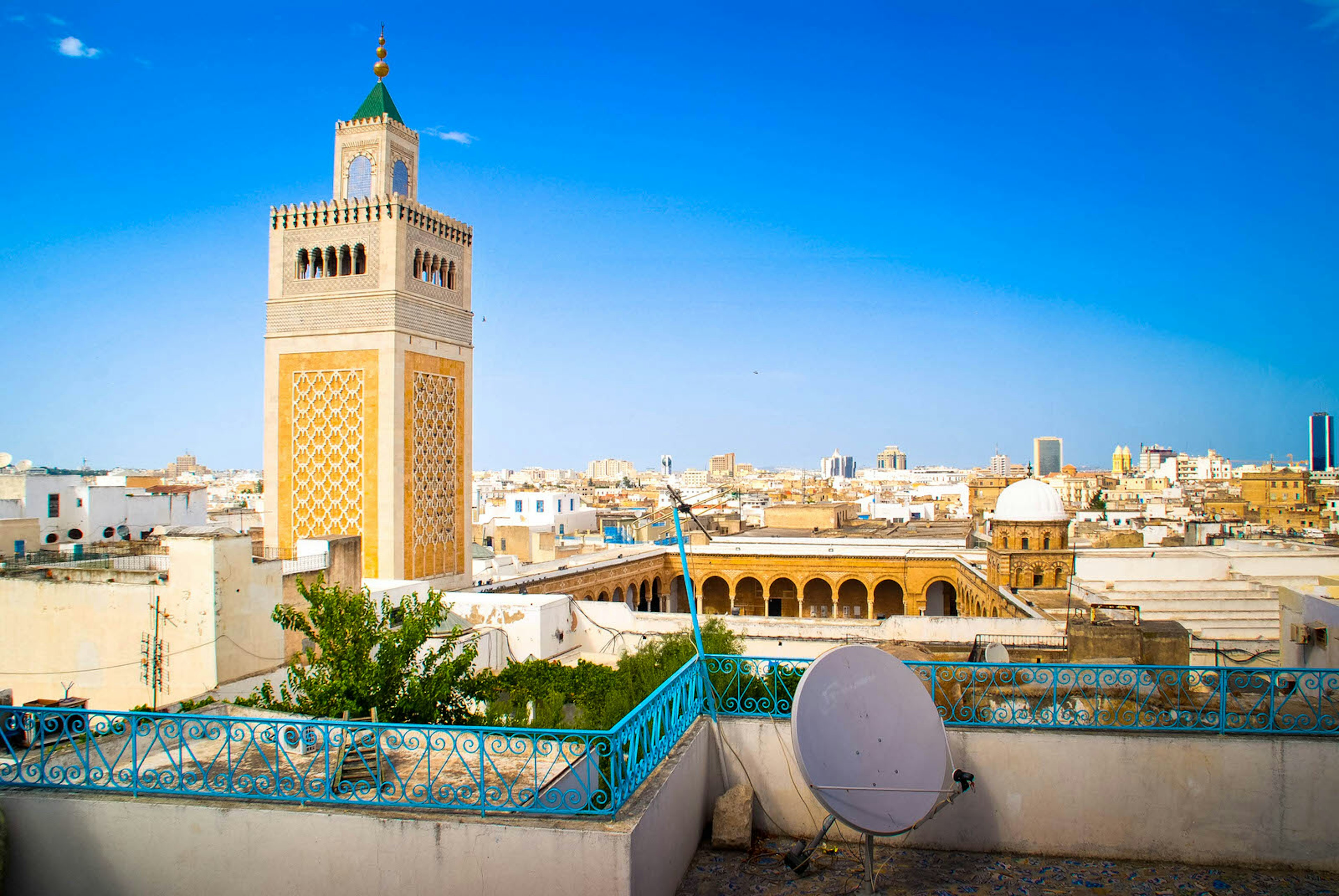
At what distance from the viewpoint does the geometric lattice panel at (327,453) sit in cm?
1586

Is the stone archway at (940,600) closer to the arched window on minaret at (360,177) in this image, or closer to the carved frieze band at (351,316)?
the carved frieze band at (351,316)

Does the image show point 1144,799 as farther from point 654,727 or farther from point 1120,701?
point 654,727

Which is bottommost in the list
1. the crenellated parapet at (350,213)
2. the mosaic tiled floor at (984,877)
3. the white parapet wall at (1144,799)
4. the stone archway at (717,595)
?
the stone archway at (717,595)

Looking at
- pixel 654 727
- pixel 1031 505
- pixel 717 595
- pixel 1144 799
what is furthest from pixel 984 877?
pixel 717 595

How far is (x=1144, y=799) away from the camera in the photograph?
511 cm

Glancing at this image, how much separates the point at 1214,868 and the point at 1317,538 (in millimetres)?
36209

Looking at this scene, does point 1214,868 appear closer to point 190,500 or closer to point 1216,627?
point 1216,627

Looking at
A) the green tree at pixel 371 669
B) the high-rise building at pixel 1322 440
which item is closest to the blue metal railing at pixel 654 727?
the green tree at pixel 371 669

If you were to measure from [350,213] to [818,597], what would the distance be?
69.6 feet

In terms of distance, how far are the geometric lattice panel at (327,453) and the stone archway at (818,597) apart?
62.4ft

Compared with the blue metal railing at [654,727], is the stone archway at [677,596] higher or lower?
lower

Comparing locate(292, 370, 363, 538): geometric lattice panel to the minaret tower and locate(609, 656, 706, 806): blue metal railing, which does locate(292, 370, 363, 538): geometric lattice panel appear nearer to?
the minaret tower

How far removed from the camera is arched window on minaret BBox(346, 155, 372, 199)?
16062 millimetres

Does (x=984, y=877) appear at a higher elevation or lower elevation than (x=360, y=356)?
lower
